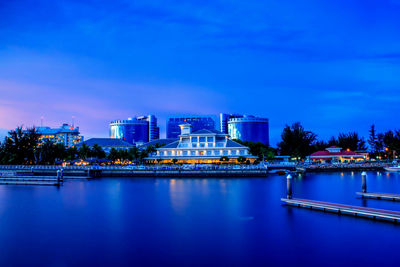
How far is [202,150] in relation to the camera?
83.8 m

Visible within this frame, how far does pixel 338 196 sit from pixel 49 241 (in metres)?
30.3

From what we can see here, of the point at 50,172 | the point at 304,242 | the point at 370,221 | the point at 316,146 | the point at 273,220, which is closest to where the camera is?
the point at 304,242

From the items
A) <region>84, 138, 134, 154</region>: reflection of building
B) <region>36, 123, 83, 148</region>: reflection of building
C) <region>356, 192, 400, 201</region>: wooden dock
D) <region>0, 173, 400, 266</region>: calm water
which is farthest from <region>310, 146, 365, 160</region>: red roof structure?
<region>36, 123, 83, 148</region>: reflection of building

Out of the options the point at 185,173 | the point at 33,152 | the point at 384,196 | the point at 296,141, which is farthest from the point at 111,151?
the point at 384,196

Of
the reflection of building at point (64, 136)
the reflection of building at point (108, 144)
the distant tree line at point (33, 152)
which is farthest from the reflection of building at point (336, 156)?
the reflection of building at point (64, 136)

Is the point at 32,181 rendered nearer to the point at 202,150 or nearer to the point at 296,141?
the point at 202,150

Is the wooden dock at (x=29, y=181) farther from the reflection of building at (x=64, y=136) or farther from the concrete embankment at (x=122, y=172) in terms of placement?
the reflection of building at (x=64, y=136)

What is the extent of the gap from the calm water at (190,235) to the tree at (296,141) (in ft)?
219

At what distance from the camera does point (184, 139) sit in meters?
86.3

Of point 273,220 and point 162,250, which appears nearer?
point 162,250

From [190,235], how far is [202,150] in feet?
200

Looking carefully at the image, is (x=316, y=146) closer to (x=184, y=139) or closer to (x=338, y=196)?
(x=184, y=139)

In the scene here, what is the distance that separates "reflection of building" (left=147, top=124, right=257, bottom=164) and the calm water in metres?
45.4

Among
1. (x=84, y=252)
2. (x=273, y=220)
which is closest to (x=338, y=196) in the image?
(x=273, y=220)
